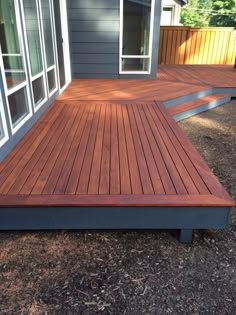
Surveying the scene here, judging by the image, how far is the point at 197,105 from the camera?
15.4 ft

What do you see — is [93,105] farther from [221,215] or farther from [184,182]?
[221,215]

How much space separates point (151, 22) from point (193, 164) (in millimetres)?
4083

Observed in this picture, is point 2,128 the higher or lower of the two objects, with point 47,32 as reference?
lower

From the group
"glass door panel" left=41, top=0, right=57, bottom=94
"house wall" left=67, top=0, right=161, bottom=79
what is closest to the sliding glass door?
"glass door panel" left=41, top=0, right=57, bottom=94

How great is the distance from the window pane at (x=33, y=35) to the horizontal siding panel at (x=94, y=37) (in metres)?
2.25

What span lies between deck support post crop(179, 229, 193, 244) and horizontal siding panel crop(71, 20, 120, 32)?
186 inches

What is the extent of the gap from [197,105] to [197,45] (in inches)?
184

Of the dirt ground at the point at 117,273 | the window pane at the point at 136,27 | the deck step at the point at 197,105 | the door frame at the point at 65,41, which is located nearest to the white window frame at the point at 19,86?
the dirt ground at the point at 117,273

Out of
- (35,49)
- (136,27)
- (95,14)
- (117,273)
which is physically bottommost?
(117,273)

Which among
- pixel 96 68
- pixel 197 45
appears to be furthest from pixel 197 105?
pixel 197 45

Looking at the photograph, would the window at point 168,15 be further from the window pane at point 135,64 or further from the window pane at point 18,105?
the window pane at point 18,105

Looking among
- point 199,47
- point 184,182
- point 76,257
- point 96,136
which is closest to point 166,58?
point 199,47

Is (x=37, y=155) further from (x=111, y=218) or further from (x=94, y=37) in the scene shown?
(x=94, y=37)

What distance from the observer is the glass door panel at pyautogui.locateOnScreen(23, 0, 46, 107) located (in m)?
3.05
